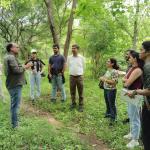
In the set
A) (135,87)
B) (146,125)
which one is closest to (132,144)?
(135,87)

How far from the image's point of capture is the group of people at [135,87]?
5.20 meters

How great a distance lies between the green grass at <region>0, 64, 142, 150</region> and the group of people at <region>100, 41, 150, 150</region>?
0.33 meters

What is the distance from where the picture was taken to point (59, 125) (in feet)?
29.4

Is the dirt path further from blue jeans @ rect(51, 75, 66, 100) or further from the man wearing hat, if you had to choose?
blue jeans @ rect(51, 75, 66, 100)

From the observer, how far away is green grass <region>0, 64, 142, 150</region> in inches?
266

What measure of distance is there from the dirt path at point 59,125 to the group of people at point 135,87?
2.10 ft

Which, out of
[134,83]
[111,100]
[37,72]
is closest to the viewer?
[134,83]

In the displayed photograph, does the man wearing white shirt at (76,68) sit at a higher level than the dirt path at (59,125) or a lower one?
higher

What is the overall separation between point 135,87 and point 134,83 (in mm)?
89

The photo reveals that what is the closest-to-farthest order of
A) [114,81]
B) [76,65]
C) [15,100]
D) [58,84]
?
[15,100], [114,81], [76,65], [58,84]

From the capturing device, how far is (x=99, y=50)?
17.5 meters

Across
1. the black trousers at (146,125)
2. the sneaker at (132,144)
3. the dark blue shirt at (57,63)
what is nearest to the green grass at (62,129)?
the sneaker at (132,144)

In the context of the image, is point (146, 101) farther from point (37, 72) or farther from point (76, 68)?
point (37, 72)

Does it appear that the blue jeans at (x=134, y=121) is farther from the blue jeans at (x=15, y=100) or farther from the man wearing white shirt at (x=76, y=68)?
the man wearing white shirt at (x=76, y=68)
